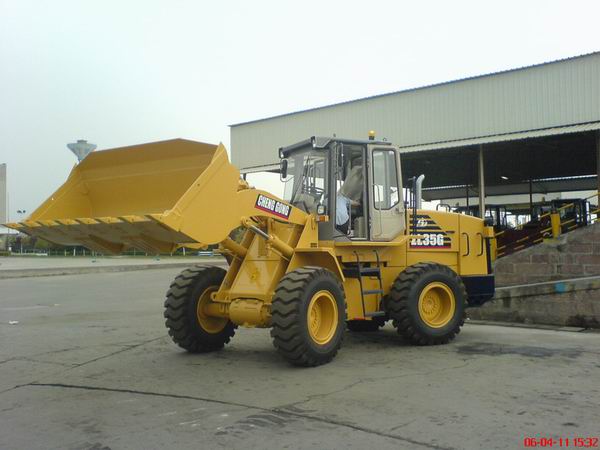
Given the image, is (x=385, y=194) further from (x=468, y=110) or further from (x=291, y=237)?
(x=468, y=110)

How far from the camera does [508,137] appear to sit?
61.1 ft

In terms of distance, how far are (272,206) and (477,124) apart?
1375 centimetres

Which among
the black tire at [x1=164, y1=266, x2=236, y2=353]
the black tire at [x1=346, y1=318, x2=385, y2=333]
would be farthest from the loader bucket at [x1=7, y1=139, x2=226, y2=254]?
the black tire at [x1=346, y1=318, x2=385, y2=333]

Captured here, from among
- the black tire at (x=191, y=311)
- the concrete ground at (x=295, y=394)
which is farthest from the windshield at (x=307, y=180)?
the concrete ground at (x=295, y=394)

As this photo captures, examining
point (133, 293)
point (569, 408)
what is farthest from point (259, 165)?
point (569, 408)

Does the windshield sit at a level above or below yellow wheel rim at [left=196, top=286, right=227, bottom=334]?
above

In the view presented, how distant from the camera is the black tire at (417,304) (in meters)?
8.27

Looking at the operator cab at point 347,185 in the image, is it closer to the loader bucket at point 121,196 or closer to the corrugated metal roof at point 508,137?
the loader bucket at point 121,196

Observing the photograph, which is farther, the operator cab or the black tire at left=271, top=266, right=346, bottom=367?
the operator cab

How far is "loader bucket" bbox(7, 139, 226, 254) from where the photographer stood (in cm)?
652

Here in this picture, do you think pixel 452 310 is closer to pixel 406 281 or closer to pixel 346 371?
pixel 406 281

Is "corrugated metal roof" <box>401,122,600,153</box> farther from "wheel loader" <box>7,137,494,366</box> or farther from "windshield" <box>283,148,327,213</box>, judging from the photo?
"windshield" <box>283,148,327,213</box>
